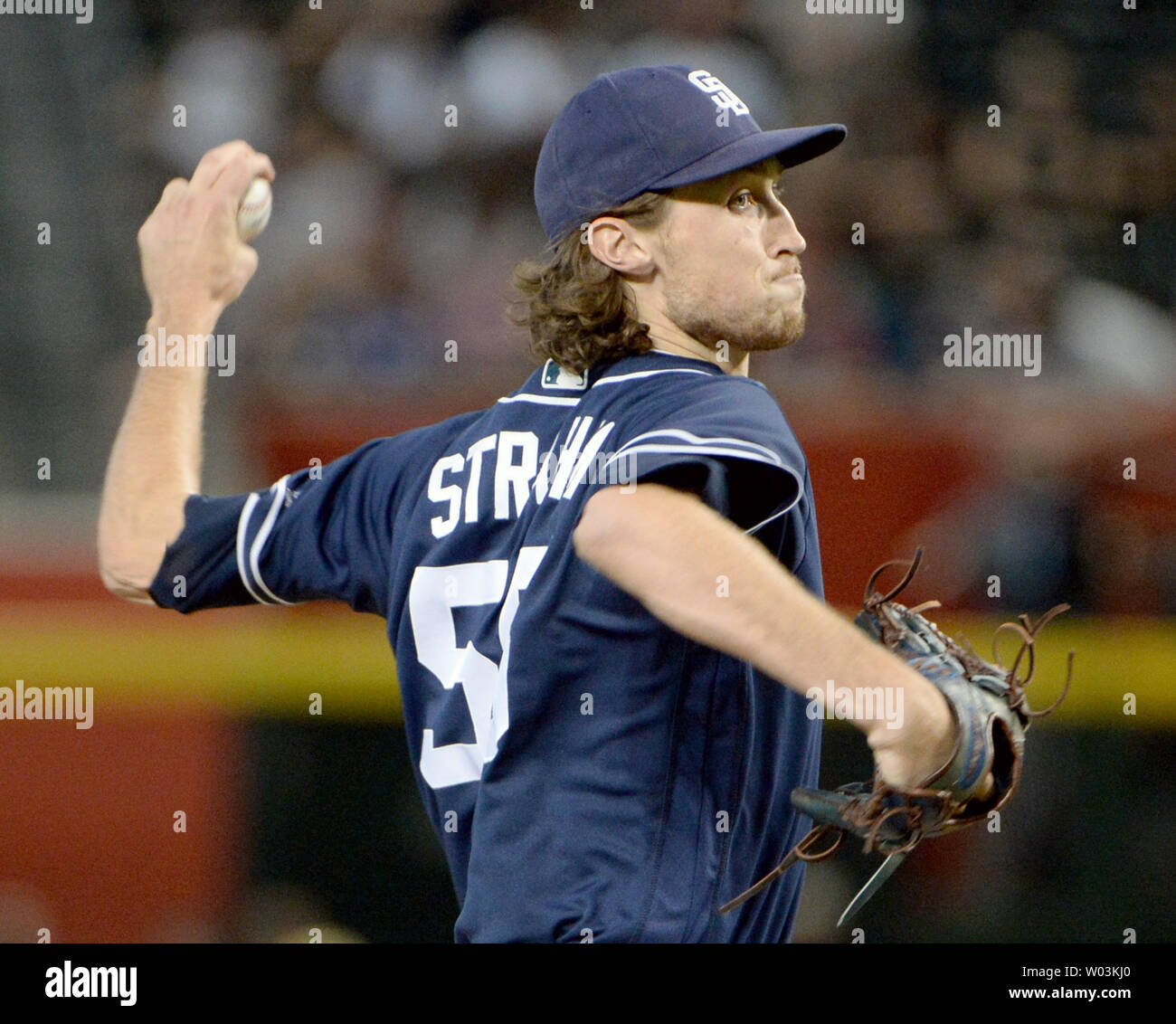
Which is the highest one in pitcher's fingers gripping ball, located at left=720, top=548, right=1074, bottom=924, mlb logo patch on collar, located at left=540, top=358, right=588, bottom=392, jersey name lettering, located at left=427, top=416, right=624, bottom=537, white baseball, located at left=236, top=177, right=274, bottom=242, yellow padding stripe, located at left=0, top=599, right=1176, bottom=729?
white baseball, located at left=236, top=177, right=274, bottom=242

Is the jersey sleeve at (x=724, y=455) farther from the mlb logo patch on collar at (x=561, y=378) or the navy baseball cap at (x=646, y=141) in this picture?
the navy baseball cap at (x=646, y=141)

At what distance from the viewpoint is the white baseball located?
293cm

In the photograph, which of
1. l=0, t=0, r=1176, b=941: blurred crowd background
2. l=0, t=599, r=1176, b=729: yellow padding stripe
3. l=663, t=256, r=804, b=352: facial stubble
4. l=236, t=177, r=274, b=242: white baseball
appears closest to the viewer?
l=663, t=256, r=804, b=352: facial stubble

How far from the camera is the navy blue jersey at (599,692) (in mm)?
2285

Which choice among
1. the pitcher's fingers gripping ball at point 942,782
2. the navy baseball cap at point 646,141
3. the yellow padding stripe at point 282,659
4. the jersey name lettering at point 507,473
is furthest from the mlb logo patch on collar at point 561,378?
the yellow padding stripe at point 282,659

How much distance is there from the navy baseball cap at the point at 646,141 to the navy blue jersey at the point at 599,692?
0.96 feet

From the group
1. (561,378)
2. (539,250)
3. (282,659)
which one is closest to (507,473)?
(561,378)

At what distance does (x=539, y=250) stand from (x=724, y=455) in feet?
13.6


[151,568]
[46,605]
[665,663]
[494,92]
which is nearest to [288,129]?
[494,92]

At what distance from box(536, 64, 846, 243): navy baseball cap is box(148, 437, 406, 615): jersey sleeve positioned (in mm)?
519

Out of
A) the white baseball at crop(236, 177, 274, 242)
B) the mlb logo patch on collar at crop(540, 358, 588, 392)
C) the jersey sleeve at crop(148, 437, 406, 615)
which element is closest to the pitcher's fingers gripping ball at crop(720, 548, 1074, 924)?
the mlb logo patch on collar at crop(540, 358, 588, 392)

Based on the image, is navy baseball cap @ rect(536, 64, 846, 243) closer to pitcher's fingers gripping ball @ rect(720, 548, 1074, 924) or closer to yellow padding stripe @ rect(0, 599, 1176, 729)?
Result: pitcher's fingers gripping ball @ rect(720, 548, 1074, 924)

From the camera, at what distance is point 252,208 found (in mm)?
2953

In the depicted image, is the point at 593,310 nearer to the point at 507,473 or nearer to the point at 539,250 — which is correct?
the point at 507,473
